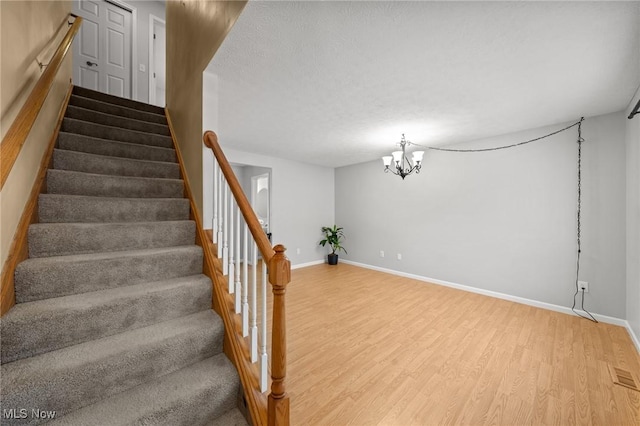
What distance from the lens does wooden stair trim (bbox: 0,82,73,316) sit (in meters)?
1.13

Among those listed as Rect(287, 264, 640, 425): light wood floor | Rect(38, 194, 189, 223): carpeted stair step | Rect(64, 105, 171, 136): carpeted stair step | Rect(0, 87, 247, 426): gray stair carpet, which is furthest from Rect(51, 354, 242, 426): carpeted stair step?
Rect(64, 105, 171, 136): carpeted stair step

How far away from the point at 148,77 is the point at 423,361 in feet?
18.8

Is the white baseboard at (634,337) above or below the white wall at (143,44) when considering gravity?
below

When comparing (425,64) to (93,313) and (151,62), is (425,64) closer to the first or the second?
(93,313)

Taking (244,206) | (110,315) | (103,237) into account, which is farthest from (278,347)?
(103,237)

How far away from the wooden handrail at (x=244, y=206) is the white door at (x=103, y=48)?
11.3 feet

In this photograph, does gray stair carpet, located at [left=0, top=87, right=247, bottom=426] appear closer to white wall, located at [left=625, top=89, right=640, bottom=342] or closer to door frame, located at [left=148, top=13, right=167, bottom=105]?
door frame, located at [left=148, top=13, right=167, bottom=105]

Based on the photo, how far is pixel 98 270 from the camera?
142 centimetres

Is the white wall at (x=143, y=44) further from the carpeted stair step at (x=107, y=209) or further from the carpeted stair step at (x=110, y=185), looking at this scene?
the carpeted stair step at (x=107, y=209)

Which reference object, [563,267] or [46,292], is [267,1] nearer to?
[46,292]

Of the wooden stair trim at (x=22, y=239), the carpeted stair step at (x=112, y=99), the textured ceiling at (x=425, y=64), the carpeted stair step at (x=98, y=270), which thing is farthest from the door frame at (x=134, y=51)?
the carpeted stair step at (x=98, y=270)

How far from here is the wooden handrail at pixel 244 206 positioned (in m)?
1.23

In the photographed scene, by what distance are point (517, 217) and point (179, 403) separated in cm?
413

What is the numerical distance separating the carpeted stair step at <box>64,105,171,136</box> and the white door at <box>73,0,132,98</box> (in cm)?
190
